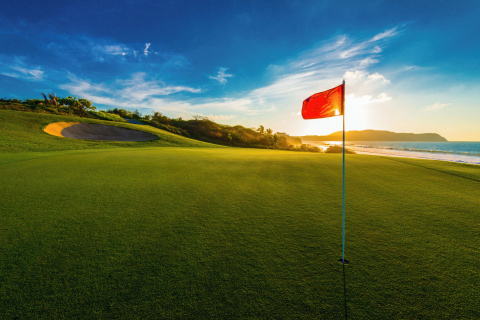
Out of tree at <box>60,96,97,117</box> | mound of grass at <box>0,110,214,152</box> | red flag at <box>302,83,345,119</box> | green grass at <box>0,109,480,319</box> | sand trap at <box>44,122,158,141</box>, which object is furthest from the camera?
tree at <box>60,96,97,117</box>

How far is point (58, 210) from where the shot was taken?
5.21m

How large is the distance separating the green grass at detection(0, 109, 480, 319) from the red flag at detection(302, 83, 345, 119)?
275 cm

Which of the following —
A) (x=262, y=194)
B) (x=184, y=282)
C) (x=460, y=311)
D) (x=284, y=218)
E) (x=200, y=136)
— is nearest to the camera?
(x=460, y=311)

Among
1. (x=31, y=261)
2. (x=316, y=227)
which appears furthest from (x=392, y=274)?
(x=31, y=261)

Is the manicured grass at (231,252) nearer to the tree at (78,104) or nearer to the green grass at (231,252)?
the green grass at (231,252)

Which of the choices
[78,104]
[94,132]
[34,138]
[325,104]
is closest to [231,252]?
[325,104]

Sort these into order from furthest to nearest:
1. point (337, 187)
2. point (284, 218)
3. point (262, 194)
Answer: point (337, 187) → point (262, 194) → point (284, 218)

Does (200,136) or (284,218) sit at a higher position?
(200,136)

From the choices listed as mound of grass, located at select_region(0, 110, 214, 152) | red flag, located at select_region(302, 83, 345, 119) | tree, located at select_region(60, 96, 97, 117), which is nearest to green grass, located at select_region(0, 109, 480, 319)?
red flag, located at select_region(302, 83, 345, 119)

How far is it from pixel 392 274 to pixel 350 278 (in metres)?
0.77

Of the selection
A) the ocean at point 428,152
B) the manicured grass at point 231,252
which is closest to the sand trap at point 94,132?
the manicured grass at point 231,252

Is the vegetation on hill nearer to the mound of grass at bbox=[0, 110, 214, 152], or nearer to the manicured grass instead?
the mound of grass at bbox=[0, 110, 214, 152]

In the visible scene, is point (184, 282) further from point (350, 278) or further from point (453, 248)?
point (453, 248)

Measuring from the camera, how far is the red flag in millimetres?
4878
